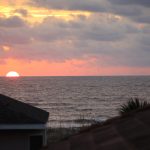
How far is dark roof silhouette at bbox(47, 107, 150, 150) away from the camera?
3671 millimetres

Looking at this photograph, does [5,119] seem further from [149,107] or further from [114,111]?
[114,111]

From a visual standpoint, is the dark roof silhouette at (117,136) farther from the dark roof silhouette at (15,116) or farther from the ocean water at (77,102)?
the ocean water at (77,102)

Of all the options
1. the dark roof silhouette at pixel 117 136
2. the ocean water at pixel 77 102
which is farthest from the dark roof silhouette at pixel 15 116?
the ocean water at pixel 77 102

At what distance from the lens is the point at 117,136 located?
4.05 meters

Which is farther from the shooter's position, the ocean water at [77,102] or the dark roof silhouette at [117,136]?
the ocean water at [77,102]

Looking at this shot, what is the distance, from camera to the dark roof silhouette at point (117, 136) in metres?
3.67

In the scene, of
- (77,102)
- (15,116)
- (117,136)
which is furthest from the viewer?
(77,102)

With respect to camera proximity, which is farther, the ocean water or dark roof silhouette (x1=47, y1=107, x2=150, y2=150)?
the ocean water

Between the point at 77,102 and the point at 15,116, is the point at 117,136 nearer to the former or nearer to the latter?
the point at 15,116

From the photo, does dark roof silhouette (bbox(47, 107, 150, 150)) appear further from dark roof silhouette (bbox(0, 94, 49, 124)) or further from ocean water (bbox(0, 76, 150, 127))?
ocean water (bbox(0, 76, 150, 127))

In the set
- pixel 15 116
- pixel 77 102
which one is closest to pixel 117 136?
pixel 15 116

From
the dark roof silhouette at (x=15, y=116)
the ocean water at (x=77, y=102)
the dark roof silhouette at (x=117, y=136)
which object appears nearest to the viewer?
the dark roof silhouette at (x=117, y=136)

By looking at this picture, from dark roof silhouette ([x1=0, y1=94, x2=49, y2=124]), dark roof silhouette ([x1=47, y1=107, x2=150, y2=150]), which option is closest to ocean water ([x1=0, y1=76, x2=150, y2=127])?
dark roof silhouette ([x1=0, y1=94, x2=49, y2=124])

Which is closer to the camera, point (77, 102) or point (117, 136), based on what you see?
point (117, 136)
